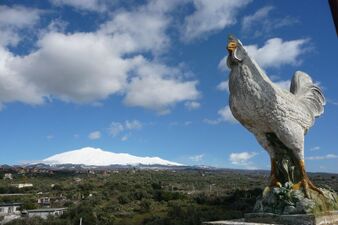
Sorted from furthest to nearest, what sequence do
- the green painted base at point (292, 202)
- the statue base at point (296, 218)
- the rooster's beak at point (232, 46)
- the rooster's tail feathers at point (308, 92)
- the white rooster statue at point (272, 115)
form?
1. the rooster's tail feathers at point (308, 92)
2. the rooster's beak at point (232, 46)
3. the white rooster statue at point (272, 115)
4. the green painted base at point (292, 202)
5. the statue base at point (296, 218)

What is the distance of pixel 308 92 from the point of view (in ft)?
33.0

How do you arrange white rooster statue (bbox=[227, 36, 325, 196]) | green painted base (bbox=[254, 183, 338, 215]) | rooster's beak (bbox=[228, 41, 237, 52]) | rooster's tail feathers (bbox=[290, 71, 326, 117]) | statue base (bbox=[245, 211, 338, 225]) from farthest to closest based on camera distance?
rooster's tail feathers (bbox=[290, 71, 326, 117]) → rooster's beak (bbox=[228, 41, 237, 52]) → white rooster statue (bbox=[227, 36, 325, 196]) → green painted base (bbox=[254, 183, 338, 215]) → statue base (bbox=[245, 211, 338, 225])

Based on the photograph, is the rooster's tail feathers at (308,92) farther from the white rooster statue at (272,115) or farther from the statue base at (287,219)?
the statue base at (287,219)

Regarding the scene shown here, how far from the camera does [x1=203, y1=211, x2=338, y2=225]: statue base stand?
312 inches

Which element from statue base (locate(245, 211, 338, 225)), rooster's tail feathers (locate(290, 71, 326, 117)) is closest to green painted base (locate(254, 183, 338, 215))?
statue base (locate(245, 211, 338, 225))

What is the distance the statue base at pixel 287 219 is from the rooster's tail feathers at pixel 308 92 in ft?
7.71

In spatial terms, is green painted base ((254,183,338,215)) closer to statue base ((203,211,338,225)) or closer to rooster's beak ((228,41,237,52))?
statue base ((203,211,338,225))

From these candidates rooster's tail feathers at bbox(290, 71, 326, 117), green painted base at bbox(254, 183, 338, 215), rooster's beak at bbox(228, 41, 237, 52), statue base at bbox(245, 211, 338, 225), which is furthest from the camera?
rooster's tail feathers at bbox(290, 71, 326, 117)

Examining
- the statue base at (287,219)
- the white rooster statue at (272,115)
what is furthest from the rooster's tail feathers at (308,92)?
the statue base at (287,219)

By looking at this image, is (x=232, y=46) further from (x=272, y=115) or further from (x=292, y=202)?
(x=292, y=202)

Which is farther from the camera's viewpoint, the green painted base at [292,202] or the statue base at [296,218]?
the green painted base at [292,202]

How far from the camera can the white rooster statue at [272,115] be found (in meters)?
8.80

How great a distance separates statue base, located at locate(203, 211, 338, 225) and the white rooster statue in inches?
23.6

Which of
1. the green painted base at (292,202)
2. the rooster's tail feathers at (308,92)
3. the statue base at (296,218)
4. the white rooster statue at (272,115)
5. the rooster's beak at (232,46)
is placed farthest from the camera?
the rooster's tail feathers at (308,92)
